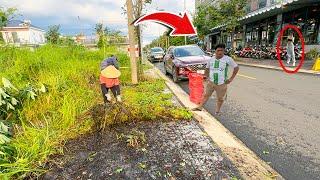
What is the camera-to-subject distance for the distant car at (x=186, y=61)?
1109 centimetres

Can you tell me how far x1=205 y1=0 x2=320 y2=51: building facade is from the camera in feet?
66.8

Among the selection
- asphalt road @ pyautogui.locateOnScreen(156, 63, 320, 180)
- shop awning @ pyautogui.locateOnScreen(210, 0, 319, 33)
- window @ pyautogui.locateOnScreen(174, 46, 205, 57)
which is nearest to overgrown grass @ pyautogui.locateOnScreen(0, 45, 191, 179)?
asphalt road @ pyautogui.locateOnScreen(156, 63, 320, 180)

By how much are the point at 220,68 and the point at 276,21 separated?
A: 2307 cm

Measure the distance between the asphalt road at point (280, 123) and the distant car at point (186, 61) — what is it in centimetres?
190

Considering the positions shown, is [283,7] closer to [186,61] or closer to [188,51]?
[188,51]

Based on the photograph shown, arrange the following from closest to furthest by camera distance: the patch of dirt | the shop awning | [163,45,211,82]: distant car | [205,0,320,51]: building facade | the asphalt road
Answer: the patch of dirt < the asphalt road < [163,45,211,82]: distant car < the shop awning < [205,0,320,51]: building facade

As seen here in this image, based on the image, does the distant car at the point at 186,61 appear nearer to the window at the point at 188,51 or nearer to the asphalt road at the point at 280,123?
the window at the point at 188,51

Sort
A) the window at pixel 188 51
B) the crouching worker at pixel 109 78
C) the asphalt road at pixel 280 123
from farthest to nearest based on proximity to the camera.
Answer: the window at pixel 188 51 → the crouching worker at pixel 109 78 → the asphalt road at pixel 280 123

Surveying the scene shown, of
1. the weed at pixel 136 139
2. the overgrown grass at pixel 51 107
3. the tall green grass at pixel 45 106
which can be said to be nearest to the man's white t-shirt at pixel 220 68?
the overgrown grass at pixel 51 107

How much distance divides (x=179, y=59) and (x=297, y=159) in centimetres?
807

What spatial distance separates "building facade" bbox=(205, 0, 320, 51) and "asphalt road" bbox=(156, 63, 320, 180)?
40.4 feet

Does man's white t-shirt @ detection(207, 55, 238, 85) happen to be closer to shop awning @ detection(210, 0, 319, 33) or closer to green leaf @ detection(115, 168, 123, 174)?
green leaf @ detection(115, 168, 123, 174)

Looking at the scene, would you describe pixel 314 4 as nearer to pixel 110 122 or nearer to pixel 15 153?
pixel 110 122

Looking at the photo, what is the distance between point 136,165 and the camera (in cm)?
354
